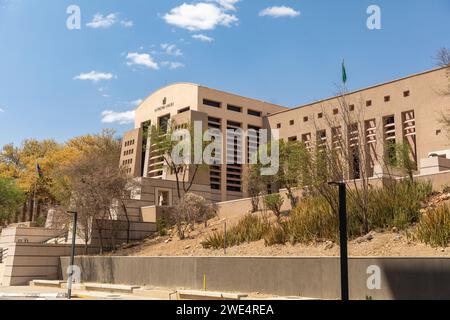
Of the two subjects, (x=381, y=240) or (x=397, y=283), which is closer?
(x=397, y=283)

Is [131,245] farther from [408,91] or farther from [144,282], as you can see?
[408,91]

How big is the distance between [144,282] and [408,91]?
31.4m

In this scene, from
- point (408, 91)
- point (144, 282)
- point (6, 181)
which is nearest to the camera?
point (144, 282)

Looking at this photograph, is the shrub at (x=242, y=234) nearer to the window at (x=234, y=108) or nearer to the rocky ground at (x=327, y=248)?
the rocky ground at (x=327, y=248)

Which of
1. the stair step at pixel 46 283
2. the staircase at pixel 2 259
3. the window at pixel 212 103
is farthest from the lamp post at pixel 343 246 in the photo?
the window at pixel 212 103

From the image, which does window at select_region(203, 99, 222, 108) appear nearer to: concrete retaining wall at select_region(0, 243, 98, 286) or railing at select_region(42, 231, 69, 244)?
railing at select_region(42, 231, 69, 244)

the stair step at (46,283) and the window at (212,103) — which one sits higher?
the window at (212,103)

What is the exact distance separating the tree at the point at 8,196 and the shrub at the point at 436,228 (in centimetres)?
4386

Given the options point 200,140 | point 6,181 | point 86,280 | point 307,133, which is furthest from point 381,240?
point 6,181

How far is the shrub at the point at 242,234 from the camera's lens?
25672mm

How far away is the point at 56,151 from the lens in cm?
6016

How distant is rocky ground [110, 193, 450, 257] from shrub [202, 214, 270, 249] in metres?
0.51

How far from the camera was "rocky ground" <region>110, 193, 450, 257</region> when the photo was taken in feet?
59.0

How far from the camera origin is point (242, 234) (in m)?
26.2
